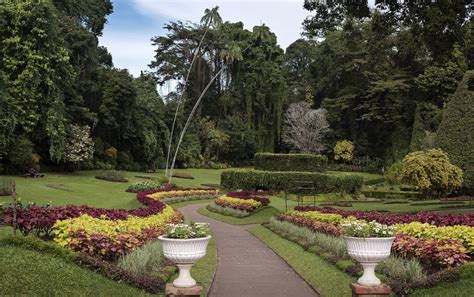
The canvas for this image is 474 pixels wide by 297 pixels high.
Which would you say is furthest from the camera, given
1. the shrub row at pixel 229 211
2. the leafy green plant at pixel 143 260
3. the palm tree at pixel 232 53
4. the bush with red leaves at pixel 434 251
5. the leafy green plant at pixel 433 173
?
the palm tree at pixel 232 53

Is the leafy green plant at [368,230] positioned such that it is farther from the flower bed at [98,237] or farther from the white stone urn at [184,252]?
the flower bed at [98,237]

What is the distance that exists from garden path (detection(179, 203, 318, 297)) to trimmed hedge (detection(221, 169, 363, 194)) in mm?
16919

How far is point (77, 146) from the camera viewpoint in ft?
113

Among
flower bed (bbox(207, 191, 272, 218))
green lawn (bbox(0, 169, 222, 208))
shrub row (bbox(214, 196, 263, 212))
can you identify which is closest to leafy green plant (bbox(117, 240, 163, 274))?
green lawn (bbox(0, 169, 222, 208))

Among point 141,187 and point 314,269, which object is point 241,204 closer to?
point 141,187

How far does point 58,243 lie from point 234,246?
6725mm

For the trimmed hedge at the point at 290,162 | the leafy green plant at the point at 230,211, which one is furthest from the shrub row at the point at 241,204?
the trimmed hedge at the point at 290,162

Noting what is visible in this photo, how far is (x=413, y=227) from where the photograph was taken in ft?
31.1

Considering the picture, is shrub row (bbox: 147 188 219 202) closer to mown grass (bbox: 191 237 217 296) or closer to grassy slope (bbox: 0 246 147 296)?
mown grass (bbox: 191 237 217 296)

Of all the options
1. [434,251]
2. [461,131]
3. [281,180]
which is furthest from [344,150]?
[434,251]

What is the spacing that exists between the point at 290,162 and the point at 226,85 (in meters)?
29.8

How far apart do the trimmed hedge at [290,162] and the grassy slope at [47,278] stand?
27.3 metres

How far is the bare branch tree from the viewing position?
57.6 metres

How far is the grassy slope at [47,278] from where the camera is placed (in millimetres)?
5836
